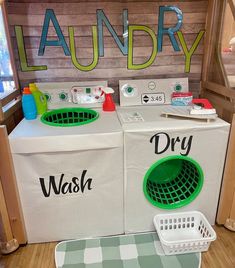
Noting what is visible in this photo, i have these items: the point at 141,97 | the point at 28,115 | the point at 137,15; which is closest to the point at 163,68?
the point at 141,97

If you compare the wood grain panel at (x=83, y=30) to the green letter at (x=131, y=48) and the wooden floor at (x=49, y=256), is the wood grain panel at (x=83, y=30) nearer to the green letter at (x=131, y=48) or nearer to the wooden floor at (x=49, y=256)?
the green letter at (x=131, y=48)

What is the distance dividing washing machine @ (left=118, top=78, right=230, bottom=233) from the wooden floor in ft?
0.57

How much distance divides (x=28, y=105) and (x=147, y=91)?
33.3 inches

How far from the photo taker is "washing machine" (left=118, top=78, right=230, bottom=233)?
1332 mm

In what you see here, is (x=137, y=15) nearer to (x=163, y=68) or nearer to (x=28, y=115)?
(x=163, y=68)

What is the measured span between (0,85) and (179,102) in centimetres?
123

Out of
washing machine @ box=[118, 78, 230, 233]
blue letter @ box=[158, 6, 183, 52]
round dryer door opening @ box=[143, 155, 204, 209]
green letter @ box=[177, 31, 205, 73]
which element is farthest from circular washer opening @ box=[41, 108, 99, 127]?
green letter @ box=[177, 31, 205, 73]

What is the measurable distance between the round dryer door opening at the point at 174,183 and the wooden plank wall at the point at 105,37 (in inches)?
28.3

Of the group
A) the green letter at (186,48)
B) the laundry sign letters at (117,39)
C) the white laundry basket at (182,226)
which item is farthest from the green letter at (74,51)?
the white laundry basket at (182,226)

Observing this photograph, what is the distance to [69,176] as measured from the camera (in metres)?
1.35

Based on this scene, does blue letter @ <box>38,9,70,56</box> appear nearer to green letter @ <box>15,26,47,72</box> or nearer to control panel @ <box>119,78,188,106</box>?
green letter @ <box>15,26,47,72</box>

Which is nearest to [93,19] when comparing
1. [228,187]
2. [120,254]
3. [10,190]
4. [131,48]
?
[131,48]

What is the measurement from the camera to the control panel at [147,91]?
175cm

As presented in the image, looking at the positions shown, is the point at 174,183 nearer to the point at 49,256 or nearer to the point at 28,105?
the point at 49,256
